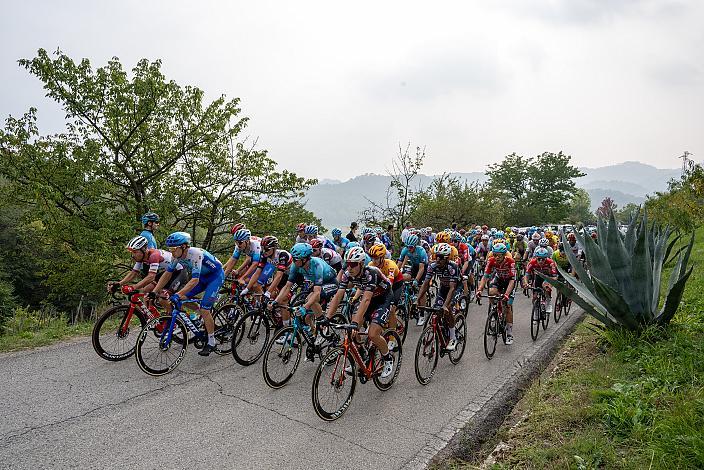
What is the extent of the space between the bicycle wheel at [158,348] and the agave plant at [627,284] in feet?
17.9

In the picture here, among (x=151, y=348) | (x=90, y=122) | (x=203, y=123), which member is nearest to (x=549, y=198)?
(x=203, y=123)

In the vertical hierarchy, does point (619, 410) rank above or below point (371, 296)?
below

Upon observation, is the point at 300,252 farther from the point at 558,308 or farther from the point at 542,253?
the point at 558,308

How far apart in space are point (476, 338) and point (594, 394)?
4.16 metres

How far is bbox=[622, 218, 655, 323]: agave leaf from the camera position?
229 inches

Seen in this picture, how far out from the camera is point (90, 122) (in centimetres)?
1431

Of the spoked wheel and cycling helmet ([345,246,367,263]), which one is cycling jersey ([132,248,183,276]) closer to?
the spoked wheel

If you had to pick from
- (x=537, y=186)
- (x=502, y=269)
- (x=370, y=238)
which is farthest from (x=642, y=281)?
(x=537, y=186)

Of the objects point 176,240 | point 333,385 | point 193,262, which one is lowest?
point 333,385

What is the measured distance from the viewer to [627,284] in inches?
237

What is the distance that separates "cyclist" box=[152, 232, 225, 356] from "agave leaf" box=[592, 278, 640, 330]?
5594mm

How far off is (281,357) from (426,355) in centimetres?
211

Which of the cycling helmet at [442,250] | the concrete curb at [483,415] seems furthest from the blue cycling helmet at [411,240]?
the concrete curb at [483,415]

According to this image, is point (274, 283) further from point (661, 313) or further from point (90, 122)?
point (90, 122)
